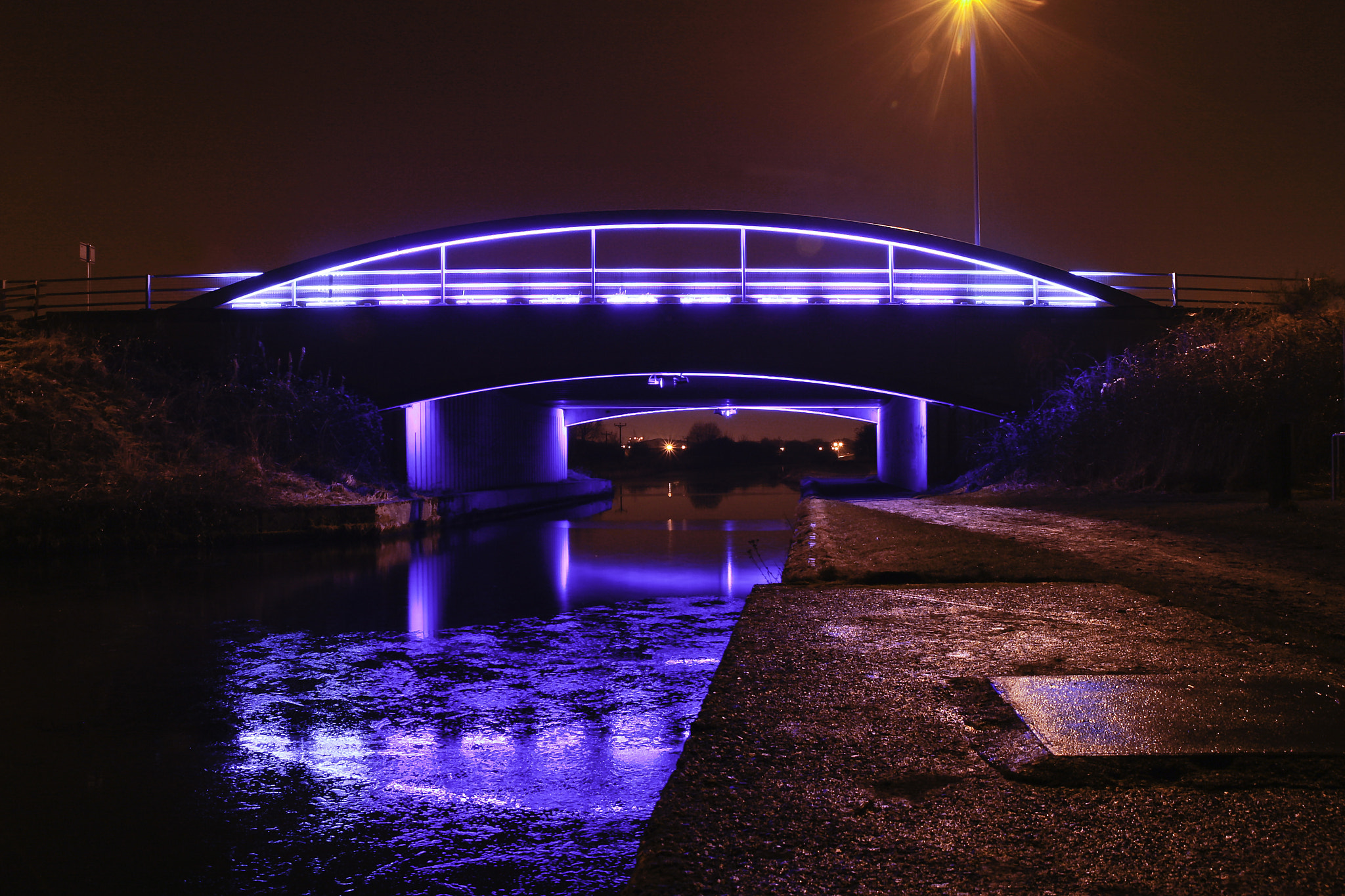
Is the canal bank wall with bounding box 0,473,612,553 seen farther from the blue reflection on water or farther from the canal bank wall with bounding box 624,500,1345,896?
the canal bank wall with bounding box 624,500,1345,896

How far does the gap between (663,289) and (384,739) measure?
67.3 feet

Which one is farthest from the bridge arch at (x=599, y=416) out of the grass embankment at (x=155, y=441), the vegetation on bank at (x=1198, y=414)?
the vegetation on bank at (x=1198, y=414)

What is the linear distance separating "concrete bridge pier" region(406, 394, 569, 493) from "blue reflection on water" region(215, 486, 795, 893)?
1654cm

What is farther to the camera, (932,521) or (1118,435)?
(1118,435)

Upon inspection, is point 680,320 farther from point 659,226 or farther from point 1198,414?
point 1198,414

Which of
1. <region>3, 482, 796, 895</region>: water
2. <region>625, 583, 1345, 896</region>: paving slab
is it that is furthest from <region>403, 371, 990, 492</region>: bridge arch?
<region>625, 583, 1345, 896</region>: paving slab

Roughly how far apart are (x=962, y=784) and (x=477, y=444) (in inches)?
1103

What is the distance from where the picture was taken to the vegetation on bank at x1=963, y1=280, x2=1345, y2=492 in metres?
15.7

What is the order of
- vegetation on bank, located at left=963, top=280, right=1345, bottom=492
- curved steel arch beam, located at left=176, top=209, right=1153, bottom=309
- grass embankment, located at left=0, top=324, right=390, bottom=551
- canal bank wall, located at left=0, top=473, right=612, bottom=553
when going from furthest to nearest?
1. curved steel arch beam, located at left=176, top=209, right=1153, bottom=309
2. vegetation on bank, located at left=963, top=280, right=1345, bottom=492
3. grass embankment, located at left=0, top=324, right=390, bottom=551
4. canal bank wall, located at left=0, top=473, right=612, bottom=553

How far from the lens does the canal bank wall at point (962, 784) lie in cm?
228

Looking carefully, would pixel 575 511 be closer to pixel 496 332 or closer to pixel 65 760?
pixel 496 332

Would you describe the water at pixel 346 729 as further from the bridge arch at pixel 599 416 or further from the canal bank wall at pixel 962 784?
the bridge arch at pixel 599 416

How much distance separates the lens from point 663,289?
23969mm

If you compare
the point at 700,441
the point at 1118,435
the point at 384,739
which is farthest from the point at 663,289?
the point at 700,441
